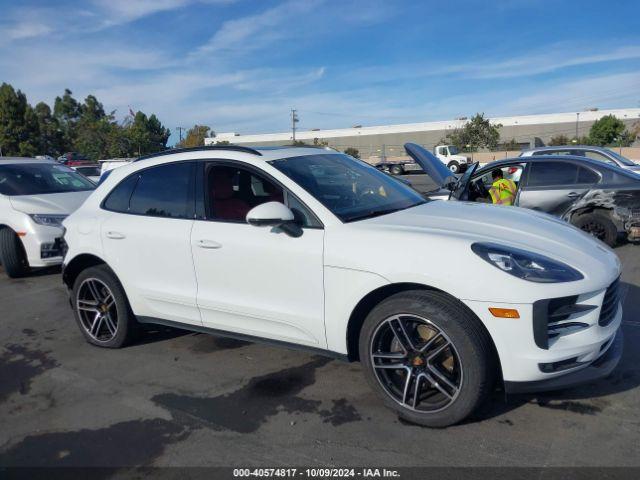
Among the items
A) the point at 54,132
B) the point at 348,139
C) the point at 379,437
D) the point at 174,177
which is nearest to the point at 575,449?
the point at 379,437

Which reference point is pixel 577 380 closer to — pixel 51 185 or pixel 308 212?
pixel 308 212

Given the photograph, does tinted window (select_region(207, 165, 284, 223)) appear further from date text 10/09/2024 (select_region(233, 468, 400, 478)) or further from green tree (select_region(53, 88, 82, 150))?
green tree (select_region(53, 88, 82, 150))

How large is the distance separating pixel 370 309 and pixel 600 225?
5.87m

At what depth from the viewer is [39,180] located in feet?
28.0

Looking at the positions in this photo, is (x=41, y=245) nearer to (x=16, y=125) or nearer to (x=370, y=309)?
(x=370, y=309)

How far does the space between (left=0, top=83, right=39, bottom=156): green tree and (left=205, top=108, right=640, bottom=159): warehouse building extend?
21.8 meters

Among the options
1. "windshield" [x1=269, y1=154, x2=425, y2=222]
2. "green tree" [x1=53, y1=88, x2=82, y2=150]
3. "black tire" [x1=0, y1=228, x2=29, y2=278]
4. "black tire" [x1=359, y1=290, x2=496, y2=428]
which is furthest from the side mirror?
"green tree" [x1=53, y1=88, x2=82, y2=150]

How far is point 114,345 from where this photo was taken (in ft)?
15.8

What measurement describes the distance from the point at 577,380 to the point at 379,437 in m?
1.18

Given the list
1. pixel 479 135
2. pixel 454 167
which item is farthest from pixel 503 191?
pixel 479 135

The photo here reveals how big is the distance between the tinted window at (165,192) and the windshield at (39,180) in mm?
4558

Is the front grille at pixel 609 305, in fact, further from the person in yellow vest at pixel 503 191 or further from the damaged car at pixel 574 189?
the person in yellow vest at pixel 503 191

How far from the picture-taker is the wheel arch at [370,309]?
3.07 m

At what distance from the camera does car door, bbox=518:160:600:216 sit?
7965 millimetres
